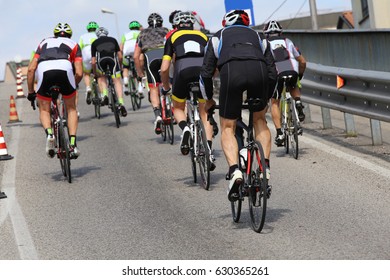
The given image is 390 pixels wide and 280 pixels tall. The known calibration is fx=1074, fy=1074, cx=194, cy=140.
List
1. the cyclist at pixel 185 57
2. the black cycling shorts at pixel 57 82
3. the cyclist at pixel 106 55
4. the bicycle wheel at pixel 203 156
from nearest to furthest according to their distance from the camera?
1. the bicycle wheel at pixel 203 156
2. the cyclist at pixel 185 57
3. the black cycling shorts at pixel 57 82
4. the cyclist at pixel 106 55

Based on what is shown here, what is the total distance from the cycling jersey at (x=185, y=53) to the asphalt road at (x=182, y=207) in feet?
4.21

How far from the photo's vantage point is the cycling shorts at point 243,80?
9336 millimetres

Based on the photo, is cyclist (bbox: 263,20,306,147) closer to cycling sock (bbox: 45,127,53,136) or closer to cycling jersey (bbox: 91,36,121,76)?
cycling sock (bbox: 45,127,53,136)

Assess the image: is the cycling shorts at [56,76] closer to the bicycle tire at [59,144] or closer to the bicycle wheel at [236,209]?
the bicycle tire at [59,144]

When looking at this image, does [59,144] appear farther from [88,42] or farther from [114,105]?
[88,42]

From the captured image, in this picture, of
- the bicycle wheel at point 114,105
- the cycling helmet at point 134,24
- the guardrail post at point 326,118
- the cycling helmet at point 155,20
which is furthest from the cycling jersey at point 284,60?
the cycling helmet at point 134,24

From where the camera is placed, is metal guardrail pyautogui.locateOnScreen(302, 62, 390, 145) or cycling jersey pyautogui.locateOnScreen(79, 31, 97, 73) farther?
cycling jersey pyautogui.locateOnScreen(79, 31, 97, 73)

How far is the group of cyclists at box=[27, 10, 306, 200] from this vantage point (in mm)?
9414

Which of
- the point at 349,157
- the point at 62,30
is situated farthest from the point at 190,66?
the point at 62,30

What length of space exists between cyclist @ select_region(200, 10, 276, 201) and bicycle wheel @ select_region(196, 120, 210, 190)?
2.29m

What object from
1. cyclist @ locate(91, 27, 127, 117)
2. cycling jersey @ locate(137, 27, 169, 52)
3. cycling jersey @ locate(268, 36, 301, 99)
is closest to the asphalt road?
cycling jersey @ locate(268, 36, 301, 99)

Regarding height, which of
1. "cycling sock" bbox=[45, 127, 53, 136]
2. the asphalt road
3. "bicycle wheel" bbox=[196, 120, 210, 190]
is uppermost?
"cycling sock" bbox=[45, 127, 53, 136]

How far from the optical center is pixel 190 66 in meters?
12.8

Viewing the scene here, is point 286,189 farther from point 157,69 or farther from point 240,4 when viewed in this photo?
point 240,4
